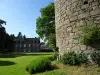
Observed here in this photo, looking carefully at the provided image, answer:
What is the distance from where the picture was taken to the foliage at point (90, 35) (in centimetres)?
865

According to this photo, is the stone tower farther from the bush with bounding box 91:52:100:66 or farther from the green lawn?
the green lawn

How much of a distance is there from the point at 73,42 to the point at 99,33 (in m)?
1.84

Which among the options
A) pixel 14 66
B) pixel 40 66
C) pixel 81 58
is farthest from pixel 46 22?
pixel 81 58

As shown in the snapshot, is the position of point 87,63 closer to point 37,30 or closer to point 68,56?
point 68,56

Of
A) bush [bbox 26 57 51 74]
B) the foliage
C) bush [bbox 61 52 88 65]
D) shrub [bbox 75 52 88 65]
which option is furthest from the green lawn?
the foliage

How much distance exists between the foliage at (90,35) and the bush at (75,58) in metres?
0.63

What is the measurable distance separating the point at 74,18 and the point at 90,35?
5.41 feet

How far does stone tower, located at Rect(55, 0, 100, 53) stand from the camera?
29.9 ft

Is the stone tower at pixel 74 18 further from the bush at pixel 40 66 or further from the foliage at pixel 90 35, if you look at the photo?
the bush at pixel 40 66

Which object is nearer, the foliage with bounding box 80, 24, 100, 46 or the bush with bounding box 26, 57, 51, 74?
the foliage with bounding box 80, 24, 100, 46

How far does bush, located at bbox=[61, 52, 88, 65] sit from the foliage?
0.63 meters

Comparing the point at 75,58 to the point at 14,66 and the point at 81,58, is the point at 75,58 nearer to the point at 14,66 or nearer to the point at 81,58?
the point at 81,58

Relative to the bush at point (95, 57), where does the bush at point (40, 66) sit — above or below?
below

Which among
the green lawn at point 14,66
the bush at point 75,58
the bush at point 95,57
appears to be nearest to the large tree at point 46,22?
the green lawn at point 14,66
